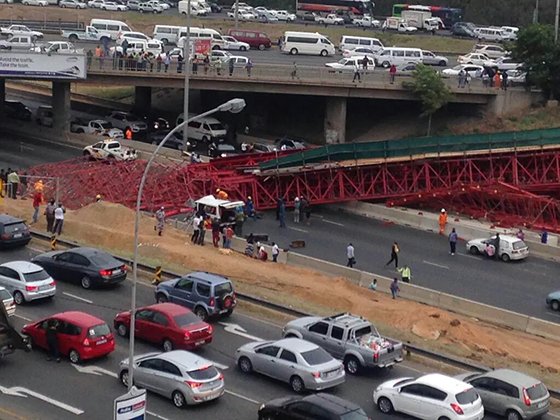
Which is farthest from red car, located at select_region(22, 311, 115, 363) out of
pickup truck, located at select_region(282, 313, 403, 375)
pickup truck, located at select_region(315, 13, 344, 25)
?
pickup truck, located at select_region(315, 13, 344, 25)

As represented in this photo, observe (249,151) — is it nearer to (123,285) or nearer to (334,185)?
(334,185)

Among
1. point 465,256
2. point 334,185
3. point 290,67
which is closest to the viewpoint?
point 465,256

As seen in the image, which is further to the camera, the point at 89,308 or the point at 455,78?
the point at 455,78

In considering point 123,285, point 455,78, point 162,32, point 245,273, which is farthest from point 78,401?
point 162,32

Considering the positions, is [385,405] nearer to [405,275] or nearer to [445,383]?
[445,383]

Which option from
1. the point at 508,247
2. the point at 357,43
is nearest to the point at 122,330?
the point at 508,247

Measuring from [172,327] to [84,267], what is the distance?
6.98 meters

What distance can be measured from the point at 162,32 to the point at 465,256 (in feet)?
173

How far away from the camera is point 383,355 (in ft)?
100.0

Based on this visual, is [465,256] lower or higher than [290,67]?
lower

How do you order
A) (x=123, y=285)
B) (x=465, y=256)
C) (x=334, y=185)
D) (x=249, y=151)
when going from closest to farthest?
(x=123, y=285) → (x=465, y=256) → (x=334, y=185) → (x=249, y=151)

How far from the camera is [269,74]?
71.2 meters

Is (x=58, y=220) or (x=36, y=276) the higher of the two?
(x=36, y=276)

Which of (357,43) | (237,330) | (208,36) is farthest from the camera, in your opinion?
(357,43)
